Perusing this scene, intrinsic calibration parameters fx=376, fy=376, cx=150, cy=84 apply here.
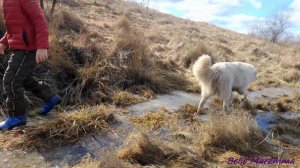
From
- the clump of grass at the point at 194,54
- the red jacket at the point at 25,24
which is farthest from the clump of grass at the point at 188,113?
the clump of grass at the point at 194,54

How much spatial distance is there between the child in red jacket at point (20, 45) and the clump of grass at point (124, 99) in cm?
Result: 213

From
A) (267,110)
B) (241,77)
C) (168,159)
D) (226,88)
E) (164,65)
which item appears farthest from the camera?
(164,65)

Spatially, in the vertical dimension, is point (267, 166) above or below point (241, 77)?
below

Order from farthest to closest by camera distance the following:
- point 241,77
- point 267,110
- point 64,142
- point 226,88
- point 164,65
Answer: point 164,65 → point 267,110 → point 241,77 → point 226,88 → point 64,142

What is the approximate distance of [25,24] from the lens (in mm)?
4512

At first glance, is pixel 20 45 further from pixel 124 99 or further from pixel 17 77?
pixel 124 99

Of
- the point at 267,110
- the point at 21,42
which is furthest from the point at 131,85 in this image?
the point at 21,42

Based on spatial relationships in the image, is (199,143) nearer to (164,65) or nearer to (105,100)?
(105,100)

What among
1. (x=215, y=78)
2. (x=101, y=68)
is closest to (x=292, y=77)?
(x=215, y=78)

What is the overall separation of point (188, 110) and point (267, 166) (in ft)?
7.76

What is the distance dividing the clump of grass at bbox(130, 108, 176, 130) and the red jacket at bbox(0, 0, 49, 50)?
1976mm

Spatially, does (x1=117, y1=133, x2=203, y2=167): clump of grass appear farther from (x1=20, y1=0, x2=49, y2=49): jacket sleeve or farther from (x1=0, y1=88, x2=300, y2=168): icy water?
(x1=20, y1=0, x2=49, y2=49): jacket sleeve

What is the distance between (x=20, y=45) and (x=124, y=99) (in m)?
2.63

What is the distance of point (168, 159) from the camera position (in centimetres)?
431
